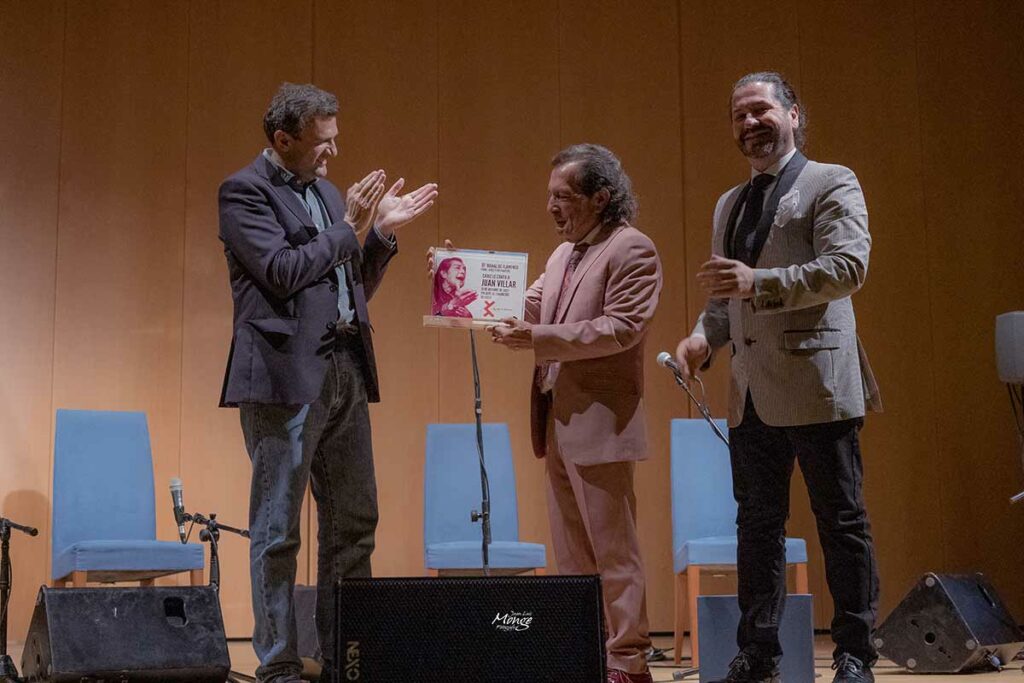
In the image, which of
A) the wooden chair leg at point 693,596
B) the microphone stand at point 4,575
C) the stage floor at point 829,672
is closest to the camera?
the microphone stand at point 4,575

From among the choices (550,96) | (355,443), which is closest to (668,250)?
Result: (550,96)

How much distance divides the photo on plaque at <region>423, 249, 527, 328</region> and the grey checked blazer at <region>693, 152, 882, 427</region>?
2.01ft

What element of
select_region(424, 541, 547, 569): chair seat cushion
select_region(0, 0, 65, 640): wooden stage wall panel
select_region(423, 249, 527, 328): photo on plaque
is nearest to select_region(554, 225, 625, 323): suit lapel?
select_region(423, 249, 527, 328): photo on plaque

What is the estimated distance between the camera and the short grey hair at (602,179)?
3170mm

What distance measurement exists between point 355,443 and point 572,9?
3.61m

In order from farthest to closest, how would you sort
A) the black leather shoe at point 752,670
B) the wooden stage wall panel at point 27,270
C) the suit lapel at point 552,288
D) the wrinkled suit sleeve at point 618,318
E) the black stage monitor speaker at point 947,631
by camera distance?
the wooden stage wall panel at point 27,270 < the black stage monitor speaker at point 947,631 < the suit lapel at point 552,288 < the wrinkled suit sleeve at point 618,318 < the black leather shoe at point 752,670

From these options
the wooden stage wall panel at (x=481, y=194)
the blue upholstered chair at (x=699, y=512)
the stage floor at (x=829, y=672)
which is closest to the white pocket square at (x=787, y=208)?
the stage floor at (x=829, y=672)

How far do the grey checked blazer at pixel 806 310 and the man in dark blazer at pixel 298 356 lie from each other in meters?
0.95

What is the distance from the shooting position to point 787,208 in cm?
284

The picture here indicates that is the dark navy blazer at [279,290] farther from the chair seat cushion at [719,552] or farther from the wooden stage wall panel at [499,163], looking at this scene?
the wooden stage wall panel at [499,163]

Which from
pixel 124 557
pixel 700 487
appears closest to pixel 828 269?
pixel 700 487

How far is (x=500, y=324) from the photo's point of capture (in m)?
3.05

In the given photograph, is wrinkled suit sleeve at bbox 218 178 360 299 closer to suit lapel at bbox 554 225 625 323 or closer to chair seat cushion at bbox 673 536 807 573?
suit lapel at bbox 554 225 625 323

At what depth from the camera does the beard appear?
2916 millimetres
